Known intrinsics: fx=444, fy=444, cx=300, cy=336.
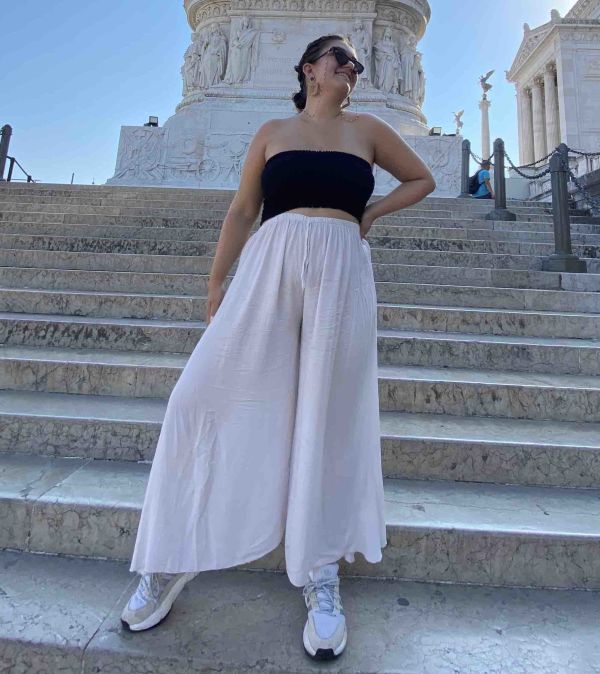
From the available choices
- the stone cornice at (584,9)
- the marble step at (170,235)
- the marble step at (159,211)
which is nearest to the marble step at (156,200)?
the marble step at (159,211)

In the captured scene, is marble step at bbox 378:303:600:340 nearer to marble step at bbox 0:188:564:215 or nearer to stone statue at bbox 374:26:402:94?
marble step at bbox 0:188:564:215

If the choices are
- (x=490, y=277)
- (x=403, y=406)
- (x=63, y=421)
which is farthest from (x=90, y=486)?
(x=490, y=277)

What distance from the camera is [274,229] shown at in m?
1.48

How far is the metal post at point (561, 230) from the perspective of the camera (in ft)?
15.8

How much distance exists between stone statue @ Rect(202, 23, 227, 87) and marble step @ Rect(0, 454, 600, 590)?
13900mm

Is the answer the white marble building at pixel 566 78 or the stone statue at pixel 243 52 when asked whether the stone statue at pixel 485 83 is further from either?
the stone statue at pixel 243 52

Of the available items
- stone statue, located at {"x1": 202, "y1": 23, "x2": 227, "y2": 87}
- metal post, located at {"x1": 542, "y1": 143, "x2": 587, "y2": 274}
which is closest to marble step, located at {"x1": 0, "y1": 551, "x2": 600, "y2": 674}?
metal post, located at {"x1": 542, "y1": 143, "x2": 587, "y2": 274}

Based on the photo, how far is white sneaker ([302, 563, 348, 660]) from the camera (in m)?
1.35

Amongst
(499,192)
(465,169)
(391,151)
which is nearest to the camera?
(391,151)

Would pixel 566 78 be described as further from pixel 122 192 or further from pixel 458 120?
pixel 122 192

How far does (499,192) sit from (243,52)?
369 inches

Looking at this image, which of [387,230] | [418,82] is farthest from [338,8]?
[387,230]

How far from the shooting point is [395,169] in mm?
1633

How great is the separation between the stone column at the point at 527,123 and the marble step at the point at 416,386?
41.2 metres
